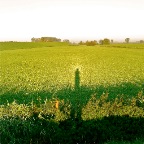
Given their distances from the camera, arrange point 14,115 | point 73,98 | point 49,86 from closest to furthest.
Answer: point 14,115 < point 73,98 < point 49,86

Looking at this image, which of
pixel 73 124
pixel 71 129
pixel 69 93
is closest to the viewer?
pixel 71 129

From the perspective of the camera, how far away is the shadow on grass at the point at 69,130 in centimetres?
841

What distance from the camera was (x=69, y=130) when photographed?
8.59 metres

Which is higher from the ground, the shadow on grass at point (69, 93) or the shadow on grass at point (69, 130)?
the shadow on grass at point (69, 130)

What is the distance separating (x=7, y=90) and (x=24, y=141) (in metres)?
10.8

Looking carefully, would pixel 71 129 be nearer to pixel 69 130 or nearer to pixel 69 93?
pixel 69 130

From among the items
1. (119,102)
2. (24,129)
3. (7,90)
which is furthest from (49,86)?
(24,129)

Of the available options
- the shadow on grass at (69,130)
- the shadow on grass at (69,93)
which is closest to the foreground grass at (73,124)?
the shadow on grass at (69,130)

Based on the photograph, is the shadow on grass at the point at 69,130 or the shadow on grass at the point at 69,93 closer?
the shadow on grass at the point at 69,130

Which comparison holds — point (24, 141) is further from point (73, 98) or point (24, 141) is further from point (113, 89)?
point (113, 89)

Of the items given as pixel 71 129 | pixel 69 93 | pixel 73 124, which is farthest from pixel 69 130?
pixel 69 93

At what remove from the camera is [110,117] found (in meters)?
9.26

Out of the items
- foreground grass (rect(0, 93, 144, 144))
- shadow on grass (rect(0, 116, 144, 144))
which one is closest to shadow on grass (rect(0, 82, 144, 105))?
foreground grass (rect(0, 93, 144, 144))

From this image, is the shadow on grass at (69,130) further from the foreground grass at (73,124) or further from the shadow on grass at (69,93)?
the shadow on grass at (69,93)
